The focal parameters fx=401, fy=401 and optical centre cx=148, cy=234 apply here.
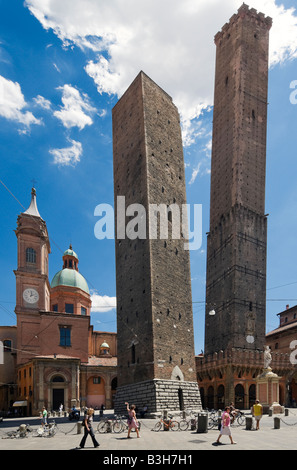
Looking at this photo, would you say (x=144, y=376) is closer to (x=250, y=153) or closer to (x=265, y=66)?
(x=250, y=153)

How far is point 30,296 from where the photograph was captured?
44938 mm

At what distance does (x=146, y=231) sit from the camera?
104 feet

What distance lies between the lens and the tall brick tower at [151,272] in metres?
28.8

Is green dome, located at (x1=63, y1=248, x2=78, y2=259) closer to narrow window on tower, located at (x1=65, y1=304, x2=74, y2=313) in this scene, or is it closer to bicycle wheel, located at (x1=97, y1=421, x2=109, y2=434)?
narrow window on tower, located at (x1=65, y1=304, x2=74, y2=313)

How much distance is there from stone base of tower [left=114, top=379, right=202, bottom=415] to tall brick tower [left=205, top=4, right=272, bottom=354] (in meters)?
12.9

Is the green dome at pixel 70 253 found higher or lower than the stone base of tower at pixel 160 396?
higher

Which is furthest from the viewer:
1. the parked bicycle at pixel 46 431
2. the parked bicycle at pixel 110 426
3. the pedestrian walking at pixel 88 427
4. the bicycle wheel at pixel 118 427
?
the bicycle wheel at pixel 118 427

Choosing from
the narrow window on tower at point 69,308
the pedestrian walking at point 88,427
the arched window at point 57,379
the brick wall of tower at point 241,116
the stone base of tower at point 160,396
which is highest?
the brick wall of tower at point 241,116

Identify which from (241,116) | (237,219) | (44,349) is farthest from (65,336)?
(241,116)

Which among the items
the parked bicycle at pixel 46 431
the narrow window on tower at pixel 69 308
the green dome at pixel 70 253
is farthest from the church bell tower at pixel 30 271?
the parked bicycle at pixel 46 431

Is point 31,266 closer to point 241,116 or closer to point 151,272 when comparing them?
point 151,272

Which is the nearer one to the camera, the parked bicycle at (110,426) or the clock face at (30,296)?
the parked bicycle at (110,426)

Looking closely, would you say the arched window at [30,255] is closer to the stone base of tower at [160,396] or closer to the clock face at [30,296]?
the clock face at [30,296]

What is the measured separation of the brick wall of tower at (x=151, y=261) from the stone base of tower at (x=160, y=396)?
0.61 metres
